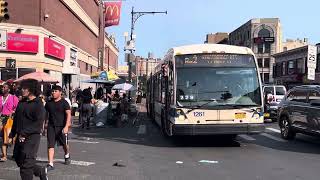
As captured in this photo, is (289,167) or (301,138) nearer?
(289,167)

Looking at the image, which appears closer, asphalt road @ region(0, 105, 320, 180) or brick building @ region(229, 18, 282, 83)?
asphalt road @ region(0, 105, 320, 180)

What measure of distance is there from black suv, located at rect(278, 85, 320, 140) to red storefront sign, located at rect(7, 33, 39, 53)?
16874mm

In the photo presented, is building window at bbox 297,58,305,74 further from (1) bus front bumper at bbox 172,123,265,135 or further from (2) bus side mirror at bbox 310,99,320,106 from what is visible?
(1) bus front bumper at bbox 172,123,265,135

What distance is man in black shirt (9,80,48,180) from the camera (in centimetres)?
766

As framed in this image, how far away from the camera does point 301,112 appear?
1611cm

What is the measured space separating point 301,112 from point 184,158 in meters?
5.21

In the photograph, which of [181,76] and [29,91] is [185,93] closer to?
[181,76]

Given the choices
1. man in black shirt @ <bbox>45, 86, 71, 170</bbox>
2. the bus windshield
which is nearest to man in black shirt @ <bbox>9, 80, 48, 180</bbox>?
man in black shirt @ <bbox>45, 86, 71, 170</bbox>

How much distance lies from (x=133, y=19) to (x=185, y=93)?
28.3 metres

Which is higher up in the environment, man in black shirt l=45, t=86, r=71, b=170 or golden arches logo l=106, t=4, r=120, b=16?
golden arches logo l=106, t=4, r=120, b=16

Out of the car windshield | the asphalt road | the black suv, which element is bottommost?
the asphalt road

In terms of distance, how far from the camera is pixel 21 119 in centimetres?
791

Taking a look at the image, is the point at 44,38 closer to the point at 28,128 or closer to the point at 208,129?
the point at 208,129

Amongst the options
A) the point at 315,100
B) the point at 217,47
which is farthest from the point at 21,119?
the point at 315,100
